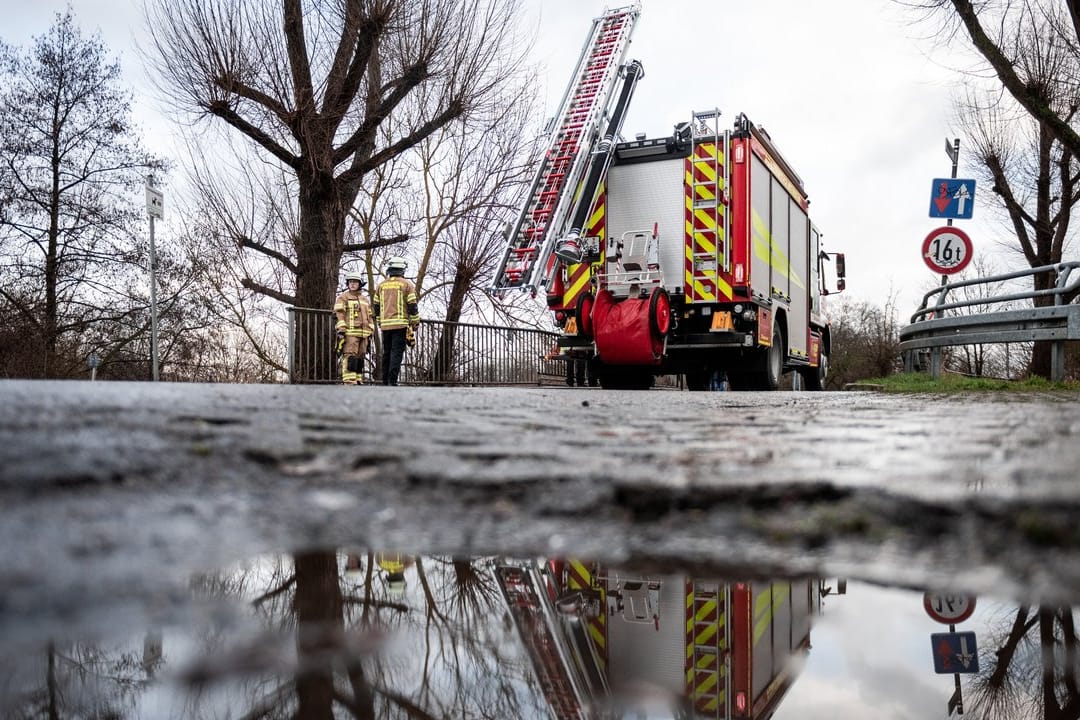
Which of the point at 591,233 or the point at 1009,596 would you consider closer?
the point at 1009,596

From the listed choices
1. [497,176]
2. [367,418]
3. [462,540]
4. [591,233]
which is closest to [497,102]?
[497,176]

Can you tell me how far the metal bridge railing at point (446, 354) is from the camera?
40.1 feet

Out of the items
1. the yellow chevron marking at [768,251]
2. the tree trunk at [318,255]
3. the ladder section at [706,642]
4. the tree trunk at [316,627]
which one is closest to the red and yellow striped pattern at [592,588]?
the ladder section at [706,642]

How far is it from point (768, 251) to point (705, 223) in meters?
1.24

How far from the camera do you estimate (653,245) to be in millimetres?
9344

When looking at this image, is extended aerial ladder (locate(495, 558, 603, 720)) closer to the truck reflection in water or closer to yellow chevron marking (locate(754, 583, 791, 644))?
the truck reflection in water

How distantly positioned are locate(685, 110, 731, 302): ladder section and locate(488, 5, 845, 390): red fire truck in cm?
1

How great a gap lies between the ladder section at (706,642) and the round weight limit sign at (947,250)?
→ 935 cm

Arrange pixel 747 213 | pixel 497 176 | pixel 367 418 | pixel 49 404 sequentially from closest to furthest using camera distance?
pixel 49 404 → pixel 367 418 → pixel 747 213 → pixel 497 176

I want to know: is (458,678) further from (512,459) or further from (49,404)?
(49,404)

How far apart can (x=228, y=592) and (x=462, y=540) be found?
11.5 inches

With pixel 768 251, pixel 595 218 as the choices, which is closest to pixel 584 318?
pixel 595 218

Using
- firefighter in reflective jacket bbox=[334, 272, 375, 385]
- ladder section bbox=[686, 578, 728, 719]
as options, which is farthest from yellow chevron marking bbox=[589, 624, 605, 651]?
firefighter in reflective jacket bbox=[334, 272, 375, 385]

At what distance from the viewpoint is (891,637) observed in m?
0.91
